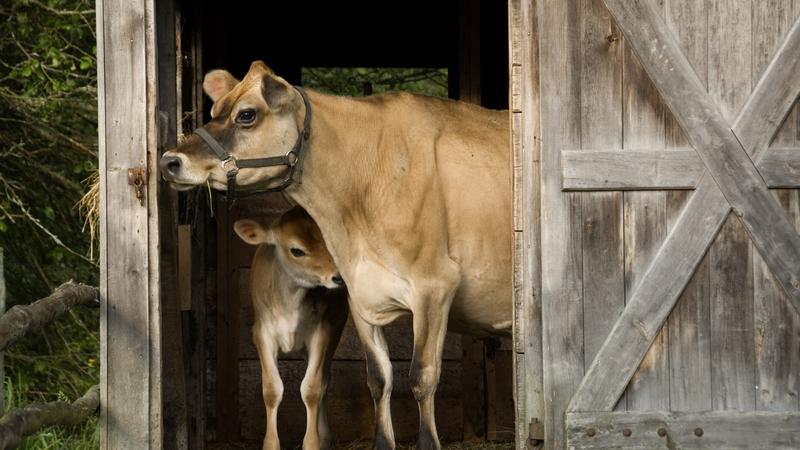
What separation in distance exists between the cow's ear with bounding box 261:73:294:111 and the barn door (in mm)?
1612

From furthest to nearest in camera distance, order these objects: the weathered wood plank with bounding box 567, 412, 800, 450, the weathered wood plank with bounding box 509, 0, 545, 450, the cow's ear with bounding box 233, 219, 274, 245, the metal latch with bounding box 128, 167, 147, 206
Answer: the cow's ear with bounding box 233, 219, 274, 245, the metal latch with bounding box 128, 167, 147, 206, the weathered wood plank with bounding box 509, 0, 545, 450, the weathered wood plank with bounding box 567, 412, 800, 450

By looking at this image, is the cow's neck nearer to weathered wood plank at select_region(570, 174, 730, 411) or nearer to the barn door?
the barn door

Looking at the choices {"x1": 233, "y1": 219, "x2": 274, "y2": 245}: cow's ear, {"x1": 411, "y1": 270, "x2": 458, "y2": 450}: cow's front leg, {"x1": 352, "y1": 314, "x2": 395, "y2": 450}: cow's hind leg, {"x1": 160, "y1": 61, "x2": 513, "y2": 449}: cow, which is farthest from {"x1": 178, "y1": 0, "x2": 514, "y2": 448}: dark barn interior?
{"x1": 411, "y1": 270, "x2": 458, "y2": 450}: cow's front leg

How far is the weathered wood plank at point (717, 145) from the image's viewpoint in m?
6.81

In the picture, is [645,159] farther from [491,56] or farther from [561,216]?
[491,56]

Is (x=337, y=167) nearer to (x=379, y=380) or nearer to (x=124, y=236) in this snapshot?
(x=379, y=380)

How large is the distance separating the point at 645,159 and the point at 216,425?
4.97m

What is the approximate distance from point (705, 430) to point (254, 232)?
11.9 feet

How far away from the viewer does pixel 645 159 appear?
682cm

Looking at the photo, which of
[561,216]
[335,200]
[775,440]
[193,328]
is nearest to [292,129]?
[335,200]

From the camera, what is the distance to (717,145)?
268 inches

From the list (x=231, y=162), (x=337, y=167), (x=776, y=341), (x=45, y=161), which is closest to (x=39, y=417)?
(x=231, y=162)

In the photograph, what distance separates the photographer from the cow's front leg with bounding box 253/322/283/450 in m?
8.62

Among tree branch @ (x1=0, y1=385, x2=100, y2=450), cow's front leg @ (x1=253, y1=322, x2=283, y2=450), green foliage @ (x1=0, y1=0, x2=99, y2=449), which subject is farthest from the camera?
green foliage @ (x1=0, y1=0, x2=99, y2=449)
